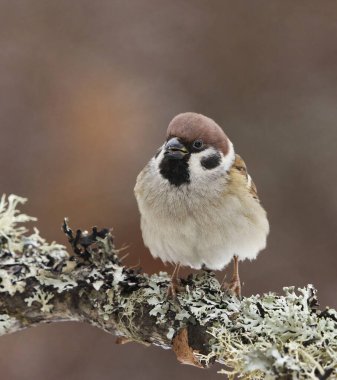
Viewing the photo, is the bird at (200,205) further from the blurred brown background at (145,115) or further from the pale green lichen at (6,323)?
the blurred brown background at (145,115)

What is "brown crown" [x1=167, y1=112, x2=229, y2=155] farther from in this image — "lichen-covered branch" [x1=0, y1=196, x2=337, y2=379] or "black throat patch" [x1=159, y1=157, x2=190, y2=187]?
"lichen-covered branch" [x1=0, y1=196, x2=337, y2=379]

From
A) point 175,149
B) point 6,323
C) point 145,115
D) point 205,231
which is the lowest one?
point 6,323

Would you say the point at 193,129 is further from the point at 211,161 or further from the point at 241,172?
the point at 241,172

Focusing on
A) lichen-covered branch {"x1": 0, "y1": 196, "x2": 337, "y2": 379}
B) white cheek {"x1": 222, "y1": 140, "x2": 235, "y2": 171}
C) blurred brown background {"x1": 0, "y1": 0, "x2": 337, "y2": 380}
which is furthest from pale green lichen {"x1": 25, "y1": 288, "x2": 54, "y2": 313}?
blurred brown background {"x1": 0, "y1": 0, "x2": 337, "y2": 380}

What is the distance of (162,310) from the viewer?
1207 millimetres

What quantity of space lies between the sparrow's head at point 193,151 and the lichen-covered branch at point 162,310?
0.75 ft

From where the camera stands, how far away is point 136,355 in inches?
91.0

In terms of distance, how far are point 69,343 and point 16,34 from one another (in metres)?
1.21

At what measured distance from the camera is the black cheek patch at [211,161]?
4.78ft

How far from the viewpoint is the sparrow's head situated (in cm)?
138

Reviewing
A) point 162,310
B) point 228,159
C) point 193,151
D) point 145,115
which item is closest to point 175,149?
point 193,151

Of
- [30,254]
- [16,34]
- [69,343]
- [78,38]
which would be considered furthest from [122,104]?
[30,254]

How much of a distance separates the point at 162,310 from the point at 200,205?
0.32 m

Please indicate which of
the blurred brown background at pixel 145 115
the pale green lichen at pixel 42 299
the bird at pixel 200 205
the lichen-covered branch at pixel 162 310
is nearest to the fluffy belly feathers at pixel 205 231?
the bird at pixel 200 205
